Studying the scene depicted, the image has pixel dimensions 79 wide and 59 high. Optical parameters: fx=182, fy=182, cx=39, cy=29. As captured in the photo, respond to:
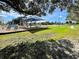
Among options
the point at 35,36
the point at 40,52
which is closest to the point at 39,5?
the point at 40,52

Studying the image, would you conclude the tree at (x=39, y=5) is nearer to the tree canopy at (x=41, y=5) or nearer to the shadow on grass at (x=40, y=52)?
the tree canopy at (x=41, y=5)

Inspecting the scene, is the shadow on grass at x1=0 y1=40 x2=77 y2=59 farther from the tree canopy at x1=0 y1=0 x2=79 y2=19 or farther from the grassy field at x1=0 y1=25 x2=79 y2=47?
the grassy field at x1=0 y1=25 x2=79 y2=47

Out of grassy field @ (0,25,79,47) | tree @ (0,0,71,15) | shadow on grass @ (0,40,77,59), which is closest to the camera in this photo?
tree @ (0,0,71,15)

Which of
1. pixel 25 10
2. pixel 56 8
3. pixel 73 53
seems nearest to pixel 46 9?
pixel 56 8

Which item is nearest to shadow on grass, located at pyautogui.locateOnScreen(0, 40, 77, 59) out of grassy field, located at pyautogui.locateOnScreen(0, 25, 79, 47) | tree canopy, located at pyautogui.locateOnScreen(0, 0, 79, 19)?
tree canopy, located at pyautogui.locateOnScreen(0, 0, 79, 19)

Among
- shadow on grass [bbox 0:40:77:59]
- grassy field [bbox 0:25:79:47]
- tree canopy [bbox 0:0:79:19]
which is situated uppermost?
tree canopy [bbox 0:0:79:19]

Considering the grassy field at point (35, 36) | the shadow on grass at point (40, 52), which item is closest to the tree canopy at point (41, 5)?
the shadow on grass at point (40, 52)

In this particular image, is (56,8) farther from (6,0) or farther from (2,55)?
(2,55)

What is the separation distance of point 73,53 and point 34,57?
1.78 metres

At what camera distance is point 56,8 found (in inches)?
255

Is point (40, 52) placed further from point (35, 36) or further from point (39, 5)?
point (35, 36)

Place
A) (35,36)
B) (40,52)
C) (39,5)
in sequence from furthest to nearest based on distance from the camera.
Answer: (35,36)
(40,52)
(39,5)

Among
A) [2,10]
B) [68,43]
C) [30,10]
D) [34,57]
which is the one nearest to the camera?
[30,10]

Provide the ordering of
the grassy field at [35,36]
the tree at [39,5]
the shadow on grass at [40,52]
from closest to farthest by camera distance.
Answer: the tree at [39,5] < the shadow on grass at [40,52] < the grassy field at [35,36]
